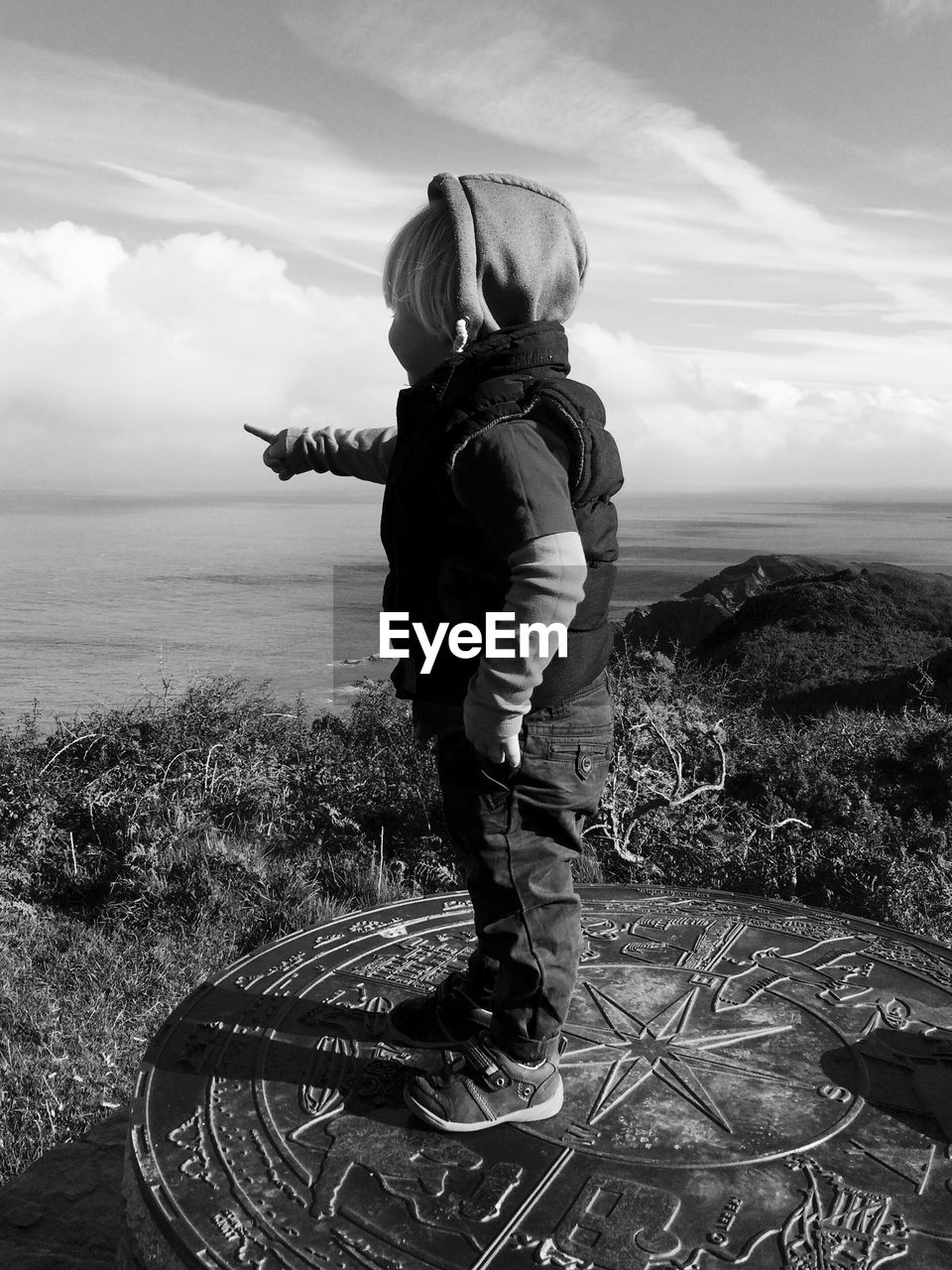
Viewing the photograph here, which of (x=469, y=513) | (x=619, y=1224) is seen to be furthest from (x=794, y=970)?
(x=469, y=513)

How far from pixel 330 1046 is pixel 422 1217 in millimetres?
600

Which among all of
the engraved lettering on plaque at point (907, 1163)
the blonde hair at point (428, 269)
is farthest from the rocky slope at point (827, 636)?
the blonde hair at point (428, 269)

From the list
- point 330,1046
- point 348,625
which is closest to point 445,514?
point 330,1046

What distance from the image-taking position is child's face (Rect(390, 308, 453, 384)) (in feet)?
7.11

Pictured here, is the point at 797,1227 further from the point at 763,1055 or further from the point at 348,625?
the point at 348,625

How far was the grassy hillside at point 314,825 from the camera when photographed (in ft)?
12.9

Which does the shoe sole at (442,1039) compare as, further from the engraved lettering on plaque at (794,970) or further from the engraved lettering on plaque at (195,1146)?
the engraved lettering on plaque at (794,970)

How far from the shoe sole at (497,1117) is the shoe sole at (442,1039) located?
0.75 ft

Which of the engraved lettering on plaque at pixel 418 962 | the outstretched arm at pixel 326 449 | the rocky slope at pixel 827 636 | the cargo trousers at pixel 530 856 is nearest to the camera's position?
the cargo trousers at pixel 530 856

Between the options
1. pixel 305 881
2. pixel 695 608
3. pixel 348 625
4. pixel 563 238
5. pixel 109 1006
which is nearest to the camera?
pixel 563 238

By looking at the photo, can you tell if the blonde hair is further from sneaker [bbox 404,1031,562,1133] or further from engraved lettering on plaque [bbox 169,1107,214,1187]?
engraved lettering on plaque [bbox 169,1107,214,1187]

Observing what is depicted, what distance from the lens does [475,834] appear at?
7.07 ft

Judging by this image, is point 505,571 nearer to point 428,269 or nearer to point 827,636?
point 428,269
